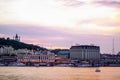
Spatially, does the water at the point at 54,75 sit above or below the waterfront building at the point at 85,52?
below

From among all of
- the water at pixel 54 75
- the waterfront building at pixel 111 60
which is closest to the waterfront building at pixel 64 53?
the waterfront building at pixel 111 60

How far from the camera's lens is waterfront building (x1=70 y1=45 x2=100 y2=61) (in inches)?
6166

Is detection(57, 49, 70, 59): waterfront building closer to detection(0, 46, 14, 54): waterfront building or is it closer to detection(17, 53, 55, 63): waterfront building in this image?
detection(0, 46, 14, 54): waterfront building

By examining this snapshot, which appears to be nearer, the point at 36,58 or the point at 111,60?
the point at 36,58

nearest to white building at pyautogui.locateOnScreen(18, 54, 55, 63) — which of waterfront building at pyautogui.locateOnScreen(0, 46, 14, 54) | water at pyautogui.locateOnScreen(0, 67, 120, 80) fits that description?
waterfront building at pyautogui.locateOnScreen(0, 46, 14, 54)

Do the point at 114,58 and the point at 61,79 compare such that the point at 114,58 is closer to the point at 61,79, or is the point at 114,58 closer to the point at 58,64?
the point at 58,64

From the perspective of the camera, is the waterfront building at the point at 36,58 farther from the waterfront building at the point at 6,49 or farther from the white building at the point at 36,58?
the waterfront building at the point at 6,49

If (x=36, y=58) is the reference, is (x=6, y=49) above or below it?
→ above

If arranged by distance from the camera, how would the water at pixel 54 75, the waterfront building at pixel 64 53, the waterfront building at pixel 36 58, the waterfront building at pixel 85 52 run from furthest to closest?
the waterfront building at pixel 64 53 < the waterfront building at pixel 85 52 < the waterfront building at pixel 36 58 < the water at pixel 54 75

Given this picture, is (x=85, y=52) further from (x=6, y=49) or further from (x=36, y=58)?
(x=6, y=49)

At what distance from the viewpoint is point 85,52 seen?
156625 mm

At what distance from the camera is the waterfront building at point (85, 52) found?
514 feet

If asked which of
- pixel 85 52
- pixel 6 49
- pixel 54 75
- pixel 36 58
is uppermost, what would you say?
pixel 6 49

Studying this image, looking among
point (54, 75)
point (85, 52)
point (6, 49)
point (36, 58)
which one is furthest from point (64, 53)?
point (54, 75)
